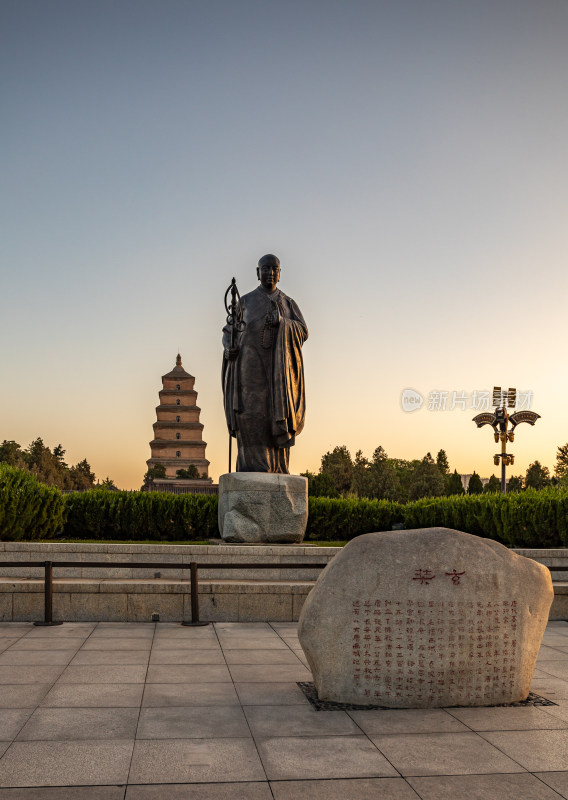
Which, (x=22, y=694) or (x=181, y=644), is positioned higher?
(x=22, y=694)

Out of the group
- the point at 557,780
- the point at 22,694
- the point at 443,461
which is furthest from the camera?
the point at 443,461

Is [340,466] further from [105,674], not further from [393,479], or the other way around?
[105,674]

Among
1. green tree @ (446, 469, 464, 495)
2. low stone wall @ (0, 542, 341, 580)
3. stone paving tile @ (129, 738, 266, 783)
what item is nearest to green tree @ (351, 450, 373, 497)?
green tree @ (446, 469, 464, 495)

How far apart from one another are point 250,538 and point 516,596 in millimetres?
5459

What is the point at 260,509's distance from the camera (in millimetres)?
10000

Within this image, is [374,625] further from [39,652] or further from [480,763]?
[39,652]

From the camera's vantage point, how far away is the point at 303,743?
405 cm

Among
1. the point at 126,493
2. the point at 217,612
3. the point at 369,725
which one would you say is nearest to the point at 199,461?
the point at 126,493

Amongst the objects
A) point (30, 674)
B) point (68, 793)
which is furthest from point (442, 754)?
point (30, 674)

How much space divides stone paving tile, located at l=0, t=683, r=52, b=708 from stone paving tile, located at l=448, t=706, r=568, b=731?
2850 millimetres

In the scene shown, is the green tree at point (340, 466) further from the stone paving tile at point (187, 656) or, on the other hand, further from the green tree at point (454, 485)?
the stone paving tile at point (187, 656)

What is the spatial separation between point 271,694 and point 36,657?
7.44 ft

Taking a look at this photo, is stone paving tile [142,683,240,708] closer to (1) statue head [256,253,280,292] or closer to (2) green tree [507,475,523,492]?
(1) statue head [256,253,280,292]

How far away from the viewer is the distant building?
6150cm
